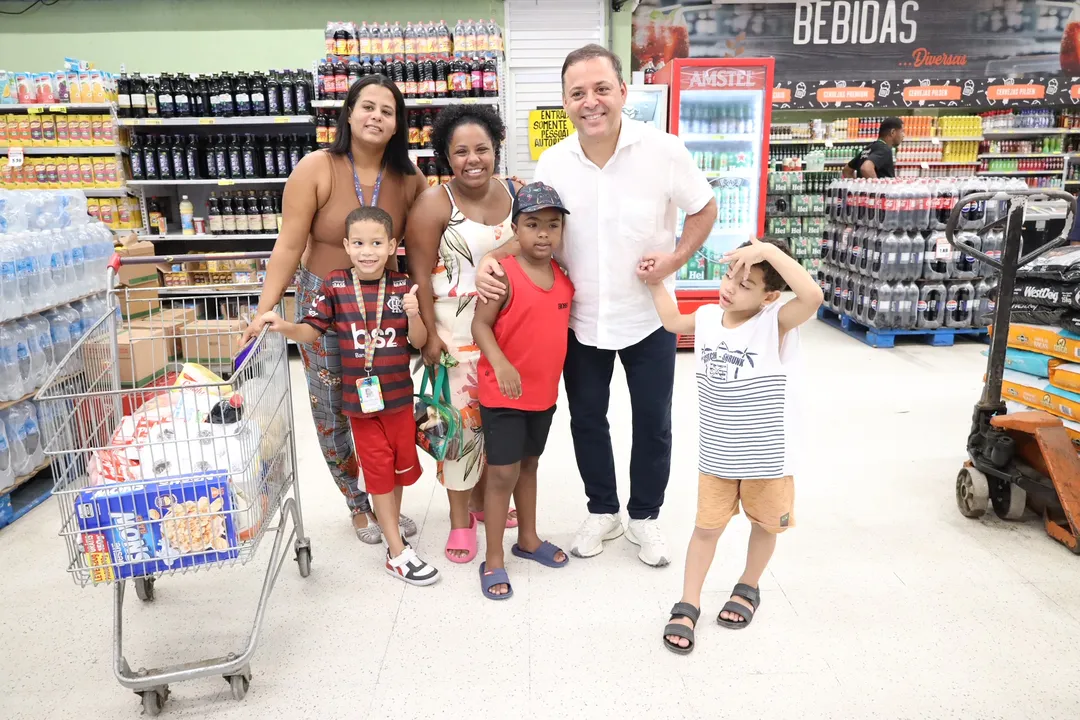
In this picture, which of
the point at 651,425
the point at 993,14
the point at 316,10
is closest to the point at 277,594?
the point at 651,425

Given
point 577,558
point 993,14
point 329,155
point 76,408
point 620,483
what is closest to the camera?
point 76,408

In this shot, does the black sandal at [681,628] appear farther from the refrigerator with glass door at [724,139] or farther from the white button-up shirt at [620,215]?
the refrigerator with glass door at [724,139]

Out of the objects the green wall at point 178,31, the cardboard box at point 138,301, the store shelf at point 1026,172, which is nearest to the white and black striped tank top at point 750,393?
the cardboard box at point 138,301

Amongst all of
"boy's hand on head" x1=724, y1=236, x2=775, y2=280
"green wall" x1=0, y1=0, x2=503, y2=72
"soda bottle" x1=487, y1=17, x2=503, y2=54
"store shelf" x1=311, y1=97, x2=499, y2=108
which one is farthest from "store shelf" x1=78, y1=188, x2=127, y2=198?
"boy's hand on head" x1=724, y1=236, x2=775, y2=280

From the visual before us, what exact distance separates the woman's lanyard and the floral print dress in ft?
0.58

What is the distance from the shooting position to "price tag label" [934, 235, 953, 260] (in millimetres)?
5730

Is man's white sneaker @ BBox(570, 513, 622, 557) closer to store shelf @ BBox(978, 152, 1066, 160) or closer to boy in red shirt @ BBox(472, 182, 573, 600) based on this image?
boy in red shirt @ BBox(472, 182, 573, 600)

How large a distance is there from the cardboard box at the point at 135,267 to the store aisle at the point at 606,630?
2688 millimetres

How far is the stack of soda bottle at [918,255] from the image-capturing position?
5648mm

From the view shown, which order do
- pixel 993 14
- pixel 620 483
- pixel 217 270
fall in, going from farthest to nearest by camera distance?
pixel 993 14
pixel 217 270
pixel 620 483

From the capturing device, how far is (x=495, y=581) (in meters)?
2.52

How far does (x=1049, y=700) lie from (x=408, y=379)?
6.86 feet

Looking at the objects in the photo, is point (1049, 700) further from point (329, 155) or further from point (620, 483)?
point (329, 155)

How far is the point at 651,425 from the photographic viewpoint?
2.62 metres
